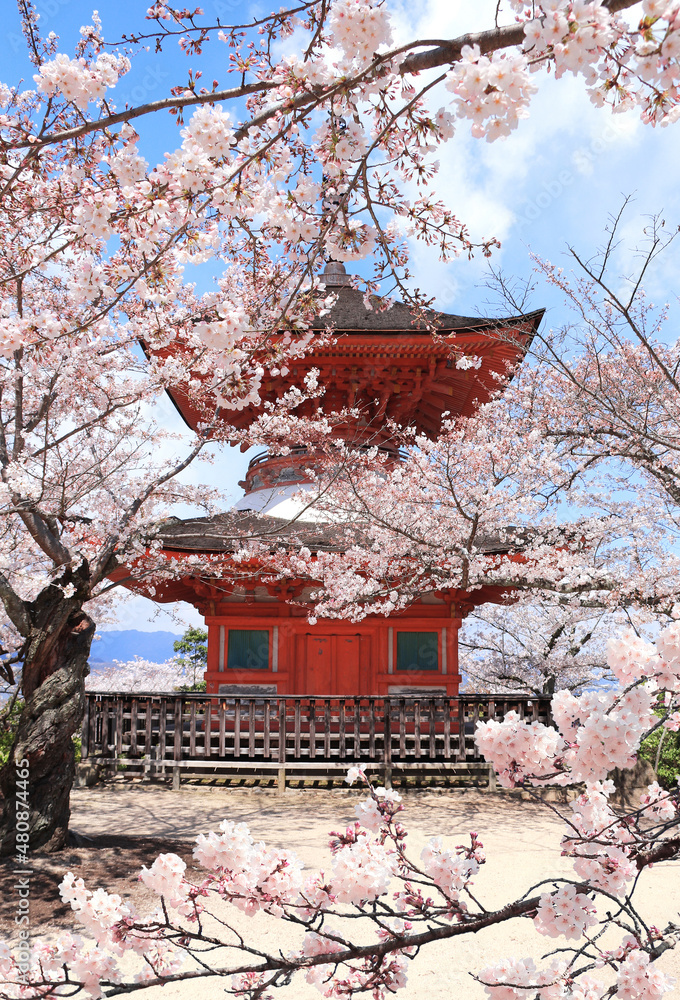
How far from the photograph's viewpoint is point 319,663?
1146 cm

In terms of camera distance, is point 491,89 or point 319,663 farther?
point 319,663

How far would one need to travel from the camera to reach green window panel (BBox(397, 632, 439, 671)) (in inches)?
451

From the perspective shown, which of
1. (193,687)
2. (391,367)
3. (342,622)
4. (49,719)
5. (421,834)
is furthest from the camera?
(193,687)

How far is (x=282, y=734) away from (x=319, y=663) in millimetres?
1974

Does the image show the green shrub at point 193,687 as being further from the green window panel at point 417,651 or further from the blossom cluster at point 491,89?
the blossom cluster at point 491,89

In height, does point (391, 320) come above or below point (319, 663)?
above

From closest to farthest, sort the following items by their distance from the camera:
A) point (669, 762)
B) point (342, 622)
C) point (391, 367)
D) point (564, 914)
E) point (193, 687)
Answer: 1. point (564, 914)
2. point (669, 762)
3. point (391, 367)
4. point (342, 622)
5. point (193, 687)

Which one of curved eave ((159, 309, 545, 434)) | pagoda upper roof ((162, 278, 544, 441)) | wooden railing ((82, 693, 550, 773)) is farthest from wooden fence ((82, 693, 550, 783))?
curved eave ((159, 309, 545, 434))

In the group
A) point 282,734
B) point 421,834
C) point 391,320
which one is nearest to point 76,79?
Result: point 421,834

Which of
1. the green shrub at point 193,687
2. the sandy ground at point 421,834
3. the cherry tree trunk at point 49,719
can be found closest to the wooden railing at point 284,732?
the sandy ground at point 421,834

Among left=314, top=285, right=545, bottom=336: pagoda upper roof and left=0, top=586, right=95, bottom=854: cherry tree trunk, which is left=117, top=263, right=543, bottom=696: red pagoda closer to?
left=314, top=285, right=545, bottom=336: pagoda upper roof

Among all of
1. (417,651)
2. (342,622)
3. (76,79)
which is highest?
(76,79)

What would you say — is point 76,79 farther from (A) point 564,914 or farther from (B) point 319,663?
(B) point 319,663

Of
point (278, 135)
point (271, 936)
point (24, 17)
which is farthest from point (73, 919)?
point (24, 17)
